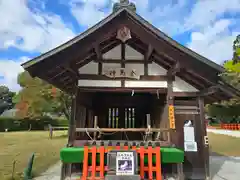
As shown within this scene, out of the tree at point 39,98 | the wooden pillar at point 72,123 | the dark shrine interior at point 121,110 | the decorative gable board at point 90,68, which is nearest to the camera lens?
the wooden pillar at point 72,123

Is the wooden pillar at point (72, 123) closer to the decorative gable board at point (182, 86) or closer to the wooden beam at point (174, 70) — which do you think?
the wooden beam at point (174, 70)

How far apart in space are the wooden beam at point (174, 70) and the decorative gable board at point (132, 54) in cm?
109

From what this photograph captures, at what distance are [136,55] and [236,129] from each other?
31574 millimetres

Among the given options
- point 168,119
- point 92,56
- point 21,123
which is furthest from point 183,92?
point 21,123

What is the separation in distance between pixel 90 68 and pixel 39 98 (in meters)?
19.9

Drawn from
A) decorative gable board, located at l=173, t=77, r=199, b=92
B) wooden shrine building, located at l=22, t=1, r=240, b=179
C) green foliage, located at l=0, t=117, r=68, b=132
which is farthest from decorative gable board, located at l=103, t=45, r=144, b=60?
green foliage, located at l=0, t=117, r=68, b=132

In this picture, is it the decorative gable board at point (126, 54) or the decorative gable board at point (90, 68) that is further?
the decorative gable board at point (126, 54)

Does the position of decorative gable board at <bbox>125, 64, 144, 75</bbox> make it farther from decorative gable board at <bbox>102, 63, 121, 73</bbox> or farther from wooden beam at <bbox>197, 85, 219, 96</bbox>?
wooden beam at <bbox>197, 85, 219, 96</bbox>

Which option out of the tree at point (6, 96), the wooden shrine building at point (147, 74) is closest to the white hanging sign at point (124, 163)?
the wooden shrine building at point (147, 74)

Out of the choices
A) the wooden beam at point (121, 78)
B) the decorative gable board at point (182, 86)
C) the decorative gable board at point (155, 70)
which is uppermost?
the decorative gable board at point (155, 70)

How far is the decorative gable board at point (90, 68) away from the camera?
6.46m

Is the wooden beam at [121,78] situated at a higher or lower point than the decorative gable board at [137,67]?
lower

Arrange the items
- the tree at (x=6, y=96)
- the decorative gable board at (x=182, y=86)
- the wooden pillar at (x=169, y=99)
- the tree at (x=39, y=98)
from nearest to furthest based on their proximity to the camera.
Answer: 1. the wooden pillar at (x=169, y=99)
2. the decorative gable board at (x=182, y=86)
3. the tree at (x=39, y=98)
4. the tree at (x=6, y=96)

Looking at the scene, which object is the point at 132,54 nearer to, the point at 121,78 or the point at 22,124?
the point at 121,78
